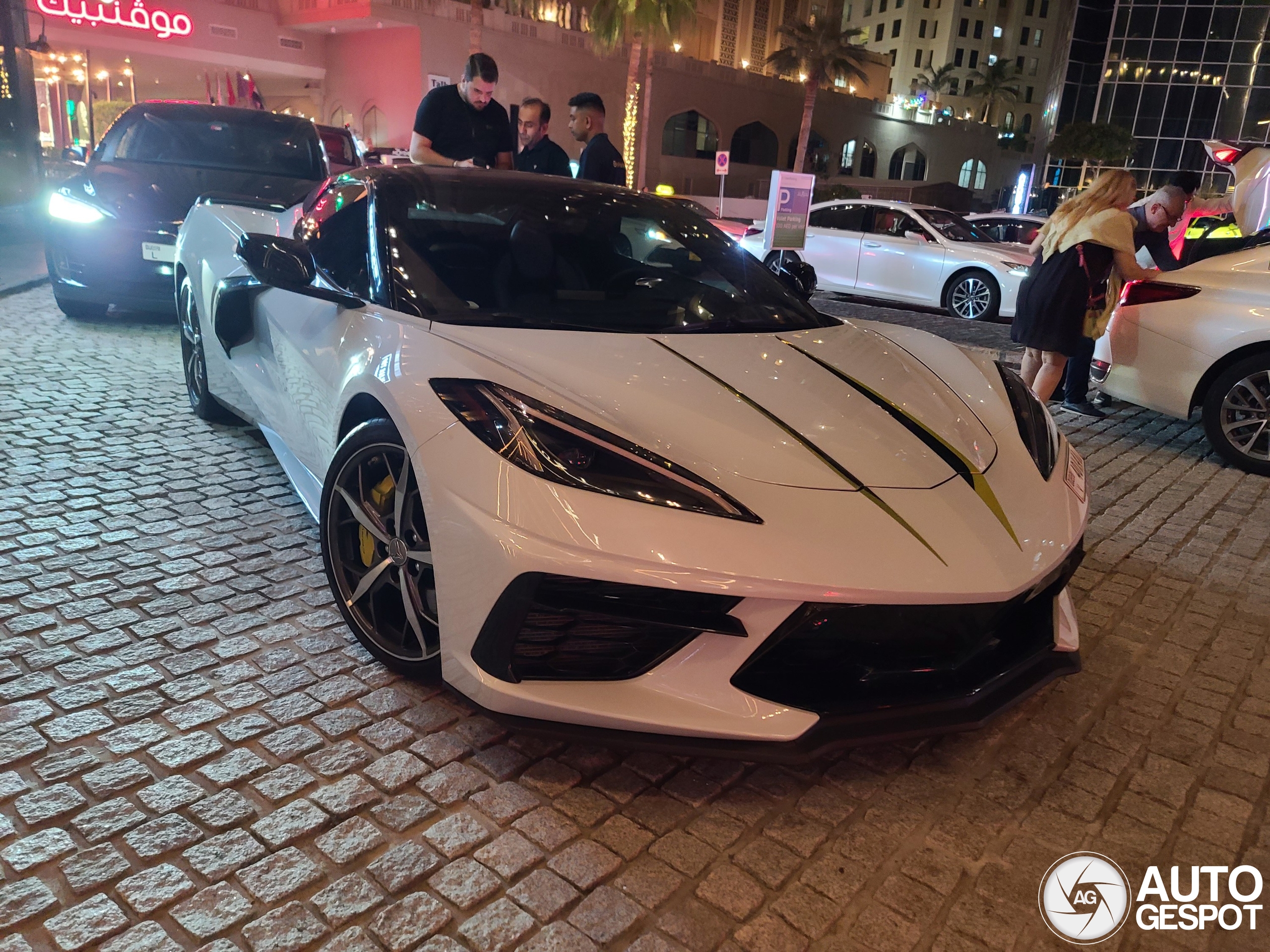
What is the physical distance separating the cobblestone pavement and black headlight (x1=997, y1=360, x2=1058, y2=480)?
75cm

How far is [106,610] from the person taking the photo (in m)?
2.95

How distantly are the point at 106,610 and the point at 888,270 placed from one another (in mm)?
10361

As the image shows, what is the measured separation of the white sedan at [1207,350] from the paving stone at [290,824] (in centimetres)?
544

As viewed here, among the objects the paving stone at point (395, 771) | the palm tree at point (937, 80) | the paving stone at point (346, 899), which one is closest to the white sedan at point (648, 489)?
the paving stone at point (395, 771)

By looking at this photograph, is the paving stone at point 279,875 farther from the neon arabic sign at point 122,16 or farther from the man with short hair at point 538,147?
the neon arabic sign at point 122,16

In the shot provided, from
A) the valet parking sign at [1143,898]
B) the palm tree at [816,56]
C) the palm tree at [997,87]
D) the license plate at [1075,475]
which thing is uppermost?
the palm tree at [997,87]

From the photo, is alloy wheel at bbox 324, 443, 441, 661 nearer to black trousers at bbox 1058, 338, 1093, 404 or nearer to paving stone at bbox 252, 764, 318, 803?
paving stone at bbox 252, 764, 318, 803

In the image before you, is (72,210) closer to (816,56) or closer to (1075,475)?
(1075,475)

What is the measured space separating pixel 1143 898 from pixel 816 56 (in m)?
49.1

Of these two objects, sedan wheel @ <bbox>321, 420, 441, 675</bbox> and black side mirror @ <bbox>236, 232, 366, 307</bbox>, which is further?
black side mirror @ <bbox>236, 232, 366, 307</bbox>

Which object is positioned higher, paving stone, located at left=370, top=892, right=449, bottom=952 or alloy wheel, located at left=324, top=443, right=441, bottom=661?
alloy wheel, located at left=324, top=443, right=441, bottom=661

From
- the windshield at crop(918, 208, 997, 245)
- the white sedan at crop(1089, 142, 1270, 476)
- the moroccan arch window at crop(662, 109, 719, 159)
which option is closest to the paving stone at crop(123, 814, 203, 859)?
the white sedan at crop(1089, 142, 1270, 476)

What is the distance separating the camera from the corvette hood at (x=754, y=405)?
2.16 m

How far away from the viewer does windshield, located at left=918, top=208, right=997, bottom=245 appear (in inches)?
439
